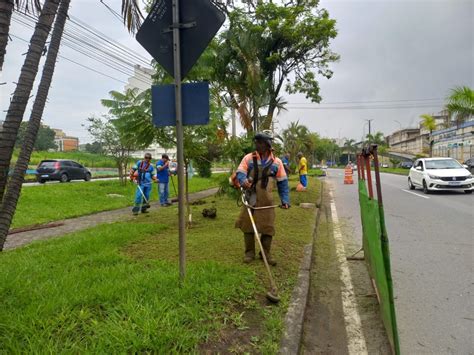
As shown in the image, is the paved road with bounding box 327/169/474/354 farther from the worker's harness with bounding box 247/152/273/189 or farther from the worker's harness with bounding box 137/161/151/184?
the worker's harness with bounding box 137/161/151/184

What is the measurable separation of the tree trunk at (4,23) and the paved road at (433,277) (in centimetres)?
399

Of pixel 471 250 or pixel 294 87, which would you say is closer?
pixel 471 250

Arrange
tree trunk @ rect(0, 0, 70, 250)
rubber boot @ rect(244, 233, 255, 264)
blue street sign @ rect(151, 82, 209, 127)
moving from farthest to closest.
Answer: rubber boot @ rect(244, 233, 255, 264)
tree trunk @ rect(0, 0, 70, 250)
blue street sign @ rect(151, 82, 209, 127)

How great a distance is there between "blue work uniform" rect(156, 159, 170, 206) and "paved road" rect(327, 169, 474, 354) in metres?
5.30

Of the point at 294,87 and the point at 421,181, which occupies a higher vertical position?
the point at 294,87

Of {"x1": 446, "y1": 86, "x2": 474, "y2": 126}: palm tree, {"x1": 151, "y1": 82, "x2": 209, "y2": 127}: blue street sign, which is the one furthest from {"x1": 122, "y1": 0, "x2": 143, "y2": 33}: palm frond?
{"x1": 446, "y1": 86, "x2": 474, "y2": 126}: palm tree

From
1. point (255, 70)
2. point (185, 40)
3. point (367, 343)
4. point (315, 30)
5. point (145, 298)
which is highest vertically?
point (315, 30)

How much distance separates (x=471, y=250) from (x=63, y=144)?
106 meters

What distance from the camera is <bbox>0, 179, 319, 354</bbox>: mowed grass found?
8.82ft

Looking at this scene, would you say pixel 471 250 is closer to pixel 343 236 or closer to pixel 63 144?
pixel 343 236

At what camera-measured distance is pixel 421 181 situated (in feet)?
48.7

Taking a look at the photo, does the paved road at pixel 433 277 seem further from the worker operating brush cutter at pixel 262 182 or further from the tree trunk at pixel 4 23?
the tree trunk at pixel 4 23

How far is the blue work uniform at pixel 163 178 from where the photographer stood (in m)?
10.8

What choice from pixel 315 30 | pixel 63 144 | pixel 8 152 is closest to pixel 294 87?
pixel 315 30
